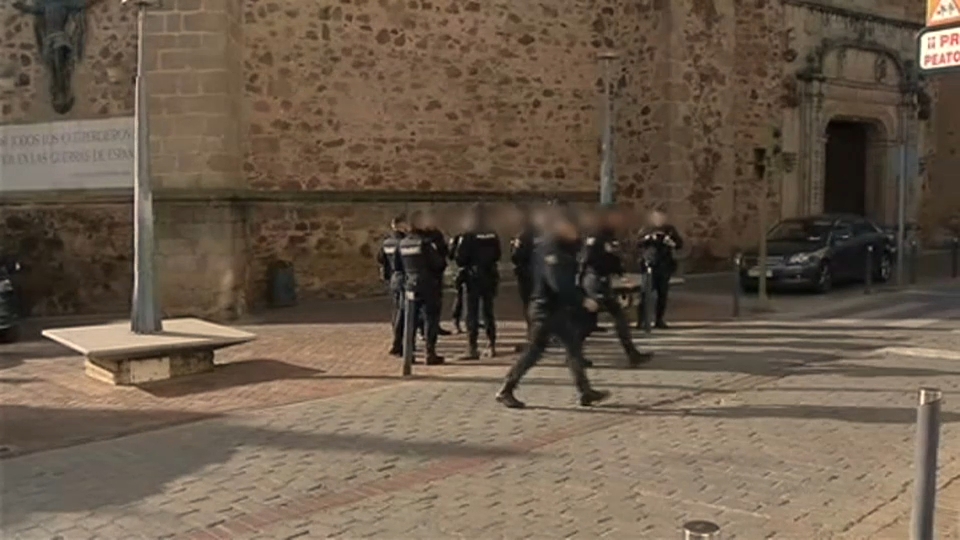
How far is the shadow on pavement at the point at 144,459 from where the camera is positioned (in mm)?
5277

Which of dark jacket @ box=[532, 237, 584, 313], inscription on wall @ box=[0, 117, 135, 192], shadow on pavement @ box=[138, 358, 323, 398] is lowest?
shadow on pavement @ box=[138, 358, 323, 398]

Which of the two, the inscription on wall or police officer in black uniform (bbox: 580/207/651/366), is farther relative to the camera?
the inscription on wall

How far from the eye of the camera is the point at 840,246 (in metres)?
16.7

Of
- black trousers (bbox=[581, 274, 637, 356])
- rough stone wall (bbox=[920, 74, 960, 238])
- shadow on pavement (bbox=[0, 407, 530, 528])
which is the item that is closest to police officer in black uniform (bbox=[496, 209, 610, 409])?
shadow on pavement (bbox=[0, 407, 530, 528])

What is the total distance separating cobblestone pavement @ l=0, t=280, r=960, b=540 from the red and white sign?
267 cm

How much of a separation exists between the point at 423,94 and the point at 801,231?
8063 mm

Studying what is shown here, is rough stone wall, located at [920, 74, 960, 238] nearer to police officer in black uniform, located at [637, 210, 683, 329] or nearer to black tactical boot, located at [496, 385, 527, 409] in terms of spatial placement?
police officer in black uniform, located at [637, 210, 683, 329]

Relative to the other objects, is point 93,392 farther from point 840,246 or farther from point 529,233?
point 840,246

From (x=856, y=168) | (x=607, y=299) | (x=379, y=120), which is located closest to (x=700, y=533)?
(x=607, y=299)

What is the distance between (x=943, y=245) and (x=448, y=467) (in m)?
25.1

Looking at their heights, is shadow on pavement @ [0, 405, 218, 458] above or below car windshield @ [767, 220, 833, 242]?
below

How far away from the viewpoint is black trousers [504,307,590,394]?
286 inches

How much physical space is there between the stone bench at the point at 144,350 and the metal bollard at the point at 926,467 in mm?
6640

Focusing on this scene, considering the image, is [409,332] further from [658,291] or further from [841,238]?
[841,238]
